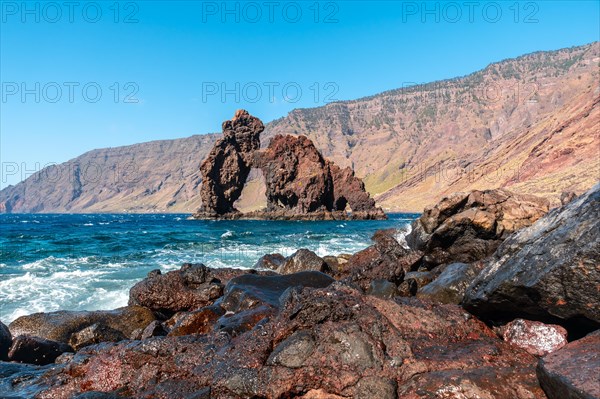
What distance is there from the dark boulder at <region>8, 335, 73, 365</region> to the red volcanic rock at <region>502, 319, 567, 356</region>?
8830 mm

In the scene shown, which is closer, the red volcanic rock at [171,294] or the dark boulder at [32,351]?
the dark boulder at [32,351]

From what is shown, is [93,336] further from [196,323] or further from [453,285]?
[453,285]

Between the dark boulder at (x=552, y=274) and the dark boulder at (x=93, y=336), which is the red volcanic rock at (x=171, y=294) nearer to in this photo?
the dark boulder at (x=93, y=336)

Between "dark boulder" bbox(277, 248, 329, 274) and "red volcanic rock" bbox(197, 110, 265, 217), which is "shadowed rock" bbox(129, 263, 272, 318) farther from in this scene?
"red volcanic rock" bbox(197, 110, 265, 217)

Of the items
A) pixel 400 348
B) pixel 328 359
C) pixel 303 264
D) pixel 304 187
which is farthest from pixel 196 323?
pixel 304 187

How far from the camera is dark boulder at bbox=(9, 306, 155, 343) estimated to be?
34.1 feet

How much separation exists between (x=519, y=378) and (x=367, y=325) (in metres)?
1.88

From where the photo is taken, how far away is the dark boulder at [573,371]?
3.69m

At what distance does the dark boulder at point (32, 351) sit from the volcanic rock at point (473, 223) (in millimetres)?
13798

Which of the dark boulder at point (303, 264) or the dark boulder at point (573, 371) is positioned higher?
the dark boulder at point (573, 371)

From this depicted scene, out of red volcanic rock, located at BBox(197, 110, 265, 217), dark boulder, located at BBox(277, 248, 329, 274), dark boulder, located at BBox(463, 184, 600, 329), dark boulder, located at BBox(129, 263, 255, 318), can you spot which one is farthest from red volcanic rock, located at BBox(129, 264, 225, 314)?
red volcanic rock, located at BBox(197, 110, 265, 217)

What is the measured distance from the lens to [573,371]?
398 centimetres

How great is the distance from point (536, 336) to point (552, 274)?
1012mm

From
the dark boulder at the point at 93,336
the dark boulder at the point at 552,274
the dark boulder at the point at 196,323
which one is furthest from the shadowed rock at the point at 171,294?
the dark boulder at the point at 552,274
